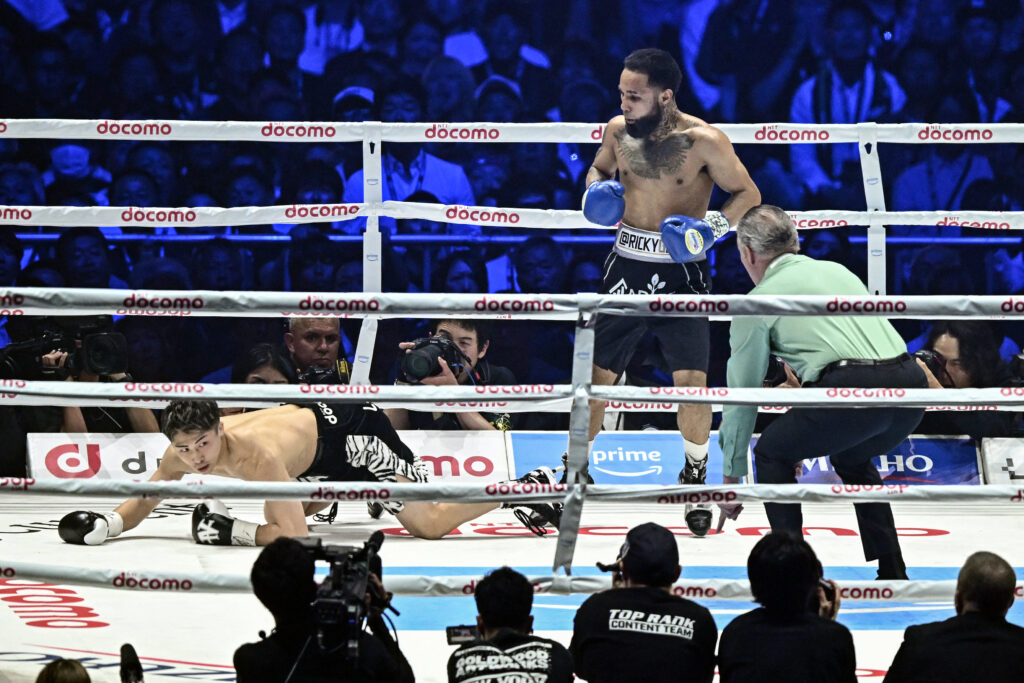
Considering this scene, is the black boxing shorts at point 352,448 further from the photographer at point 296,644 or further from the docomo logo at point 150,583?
the photographer at point 296,644

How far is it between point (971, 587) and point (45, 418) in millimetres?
4151

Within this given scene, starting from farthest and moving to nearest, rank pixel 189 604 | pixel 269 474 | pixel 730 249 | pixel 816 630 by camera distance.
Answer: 1. pixel 730 249
2. pixel 269 474
3. pixel 189 604
4. pixel 816 630

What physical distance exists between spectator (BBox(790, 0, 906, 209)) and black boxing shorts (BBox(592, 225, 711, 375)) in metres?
2.14

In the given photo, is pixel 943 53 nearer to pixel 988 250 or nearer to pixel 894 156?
pixel 894 156

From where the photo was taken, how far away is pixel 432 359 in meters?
5.27

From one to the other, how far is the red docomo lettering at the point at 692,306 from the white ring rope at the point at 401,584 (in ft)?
2.08

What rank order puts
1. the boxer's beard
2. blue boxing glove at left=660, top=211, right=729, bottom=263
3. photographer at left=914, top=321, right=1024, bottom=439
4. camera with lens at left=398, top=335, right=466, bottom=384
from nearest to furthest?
blue boxing glove at left=660, top=211, right=729, bottom=263, the boxer's beard, camera with lens at left=398, top=335, right=466, bottom=384, photographer at left=914, top=321, right=1024, bottom=439

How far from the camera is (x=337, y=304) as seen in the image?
10.0 ft

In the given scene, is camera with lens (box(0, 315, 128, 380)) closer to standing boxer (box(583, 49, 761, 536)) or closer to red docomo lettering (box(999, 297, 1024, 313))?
standing boxer (box(583, 49, 761, 536))

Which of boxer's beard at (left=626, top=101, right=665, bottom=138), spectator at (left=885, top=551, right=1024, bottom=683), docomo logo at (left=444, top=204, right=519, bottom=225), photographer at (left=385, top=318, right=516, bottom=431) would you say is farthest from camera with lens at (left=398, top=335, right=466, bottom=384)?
spectator at (left=885, top=551, right=1024, bottom=683)

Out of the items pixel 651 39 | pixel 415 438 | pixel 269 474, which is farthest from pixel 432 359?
pixel 651 39

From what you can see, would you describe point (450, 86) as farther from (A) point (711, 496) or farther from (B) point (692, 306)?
(A) point (711, 496)

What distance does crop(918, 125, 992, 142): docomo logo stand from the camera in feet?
17.1

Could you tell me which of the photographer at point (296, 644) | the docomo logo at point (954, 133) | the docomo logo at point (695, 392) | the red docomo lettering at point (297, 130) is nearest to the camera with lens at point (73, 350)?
the red docomo lettering at point (297, 130)
